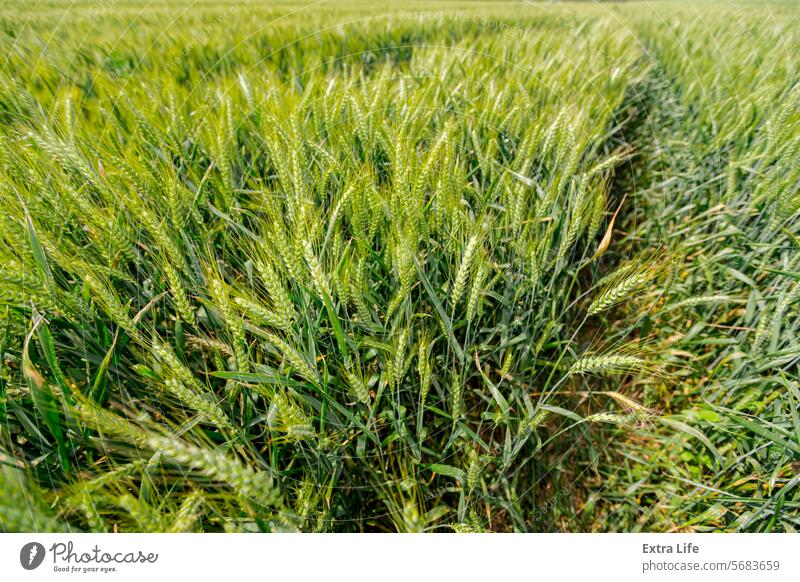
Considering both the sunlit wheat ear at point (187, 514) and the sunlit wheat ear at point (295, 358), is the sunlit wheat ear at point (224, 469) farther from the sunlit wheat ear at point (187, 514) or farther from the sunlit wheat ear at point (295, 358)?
the sunlit wheat ear at point (295, 358)

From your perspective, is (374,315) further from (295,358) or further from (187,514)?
(187,514)

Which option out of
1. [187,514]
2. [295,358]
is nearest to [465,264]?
[295,358]

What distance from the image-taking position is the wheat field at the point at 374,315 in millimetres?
829

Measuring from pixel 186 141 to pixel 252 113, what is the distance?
29cm

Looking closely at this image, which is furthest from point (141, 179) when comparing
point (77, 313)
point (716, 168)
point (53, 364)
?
point (716, 168)

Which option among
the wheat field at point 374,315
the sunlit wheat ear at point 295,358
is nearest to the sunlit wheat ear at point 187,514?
the wheat field at point 374,315
